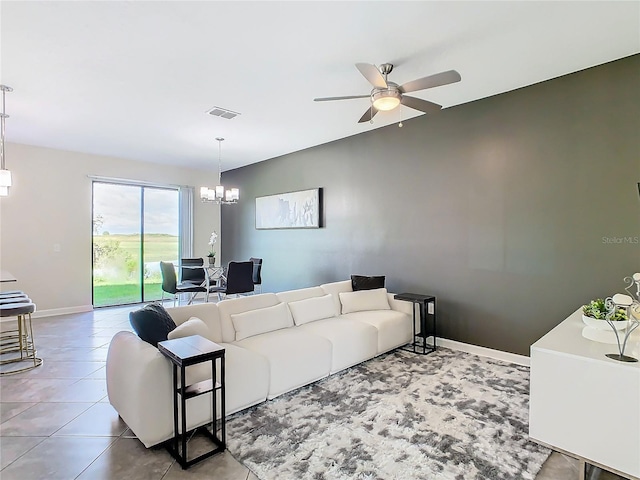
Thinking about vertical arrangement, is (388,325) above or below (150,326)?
below

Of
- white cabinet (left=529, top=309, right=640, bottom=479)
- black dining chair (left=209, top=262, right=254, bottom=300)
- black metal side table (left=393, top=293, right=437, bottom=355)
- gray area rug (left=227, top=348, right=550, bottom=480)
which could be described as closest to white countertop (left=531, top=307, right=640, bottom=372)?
white cabinet (left=529, top=309, right=640, bottom=479)

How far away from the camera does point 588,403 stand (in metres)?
1.76

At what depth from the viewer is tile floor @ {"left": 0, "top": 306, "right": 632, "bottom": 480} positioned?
198 centimetres

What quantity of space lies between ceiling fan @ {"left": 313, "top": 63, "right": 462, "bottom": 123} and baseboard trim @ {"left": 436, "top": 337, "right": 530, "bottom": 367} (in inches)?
107

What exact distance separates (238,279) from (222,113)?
2.61 metres

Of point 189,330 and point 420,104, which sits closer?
point 189,330

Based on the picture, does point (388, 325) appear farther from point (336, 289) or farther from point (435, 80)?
point (435, 80)

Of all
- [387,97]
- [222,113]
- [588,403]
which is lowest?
[588,403]

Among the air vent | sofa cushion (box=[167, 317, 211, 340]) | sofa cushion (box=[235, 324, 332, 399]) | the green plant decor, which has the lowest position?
sofa cushion (box=[235, 324, 332, 399])

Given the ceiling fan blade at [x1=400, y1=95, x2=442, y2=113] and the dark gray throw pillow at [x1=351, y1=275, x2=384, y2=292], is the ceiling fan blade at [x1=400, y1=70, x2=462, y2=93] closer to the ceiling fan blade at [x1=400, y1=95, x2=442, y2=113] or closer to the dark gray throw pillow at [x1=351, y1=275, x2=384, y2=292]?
the ceiling fan blade at [x1=400, y1=95, x2=442, y2=113]

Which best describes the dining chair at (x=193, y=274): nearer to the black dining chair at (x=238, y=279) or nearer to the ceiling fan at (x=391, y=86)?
the black dining chair at (x=238, y=279)

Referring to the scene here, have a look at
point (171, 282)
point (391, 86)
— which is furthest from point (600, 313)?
point (171, 282)

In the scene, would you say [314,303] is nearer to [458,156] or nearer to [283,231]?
[458,156]

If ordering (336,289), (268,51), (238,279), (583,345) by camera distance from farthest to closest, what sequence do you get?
(238,279) < (336,289) < (268,51) < (583,345)
